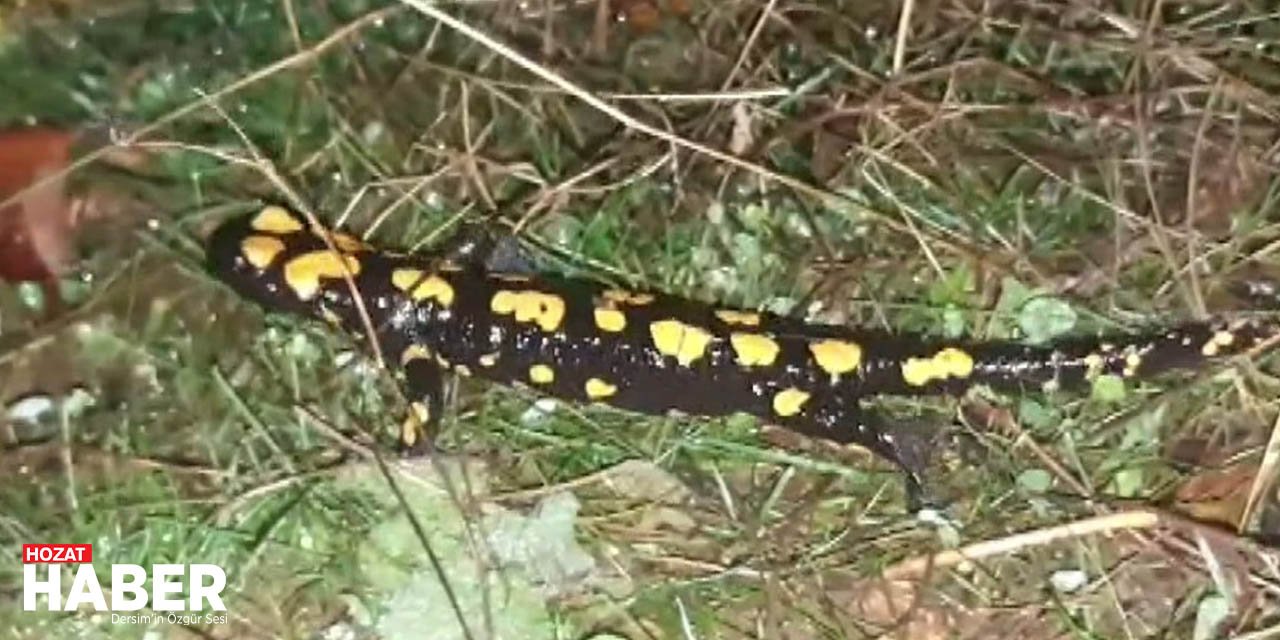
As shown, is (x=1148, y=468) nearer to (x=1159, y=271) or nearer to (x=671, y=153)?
(x=1159, y=271)

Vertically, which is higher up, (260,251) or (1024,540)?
(260,251)

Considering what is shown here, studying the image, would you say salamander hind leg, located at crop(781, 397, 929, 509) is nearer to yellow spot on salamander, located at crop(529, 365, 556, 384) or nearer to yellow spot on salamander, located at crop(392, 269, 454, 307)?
yellow spot on salamander, located at crop(529, 365, 556, 384)

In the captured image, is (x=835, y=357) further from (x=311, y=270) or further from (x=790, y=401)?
(x=311, y=270)

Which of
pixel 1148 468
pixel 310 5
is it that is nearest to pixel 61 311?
pixel 310 5

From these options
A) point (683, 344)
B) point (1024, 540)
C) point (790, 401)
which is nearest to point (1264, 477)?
point (1024, 540)

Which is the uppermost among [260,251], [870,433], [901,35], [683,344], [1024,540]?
[901,35]

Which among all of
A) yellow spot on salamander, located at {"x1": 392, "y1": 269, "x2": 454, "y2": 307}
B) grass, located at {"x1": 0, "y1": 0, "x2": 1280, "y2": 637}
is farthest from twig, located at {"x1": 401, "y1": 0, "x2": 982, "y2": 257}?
yellow spot on salamander, located at {"x1": 392, "y1": 269, "x2": 454, "y2": 307}
